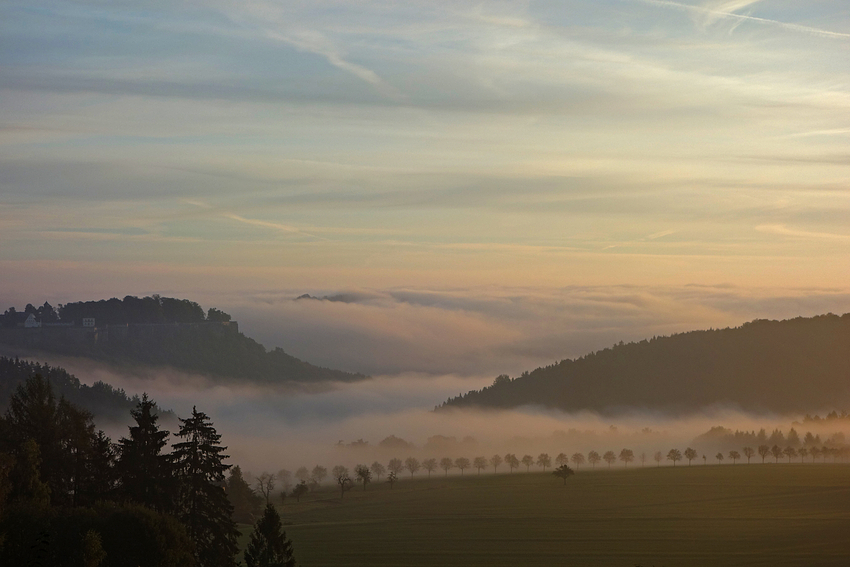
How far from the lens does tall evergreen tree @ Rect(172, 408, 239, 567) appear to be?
82.1 meters

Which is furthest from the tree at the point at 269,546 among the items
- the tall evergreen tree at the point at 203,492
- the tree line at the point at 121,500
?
the tall evergreen tree at the point at 203,492

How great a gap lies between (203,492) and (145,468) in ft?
20.9

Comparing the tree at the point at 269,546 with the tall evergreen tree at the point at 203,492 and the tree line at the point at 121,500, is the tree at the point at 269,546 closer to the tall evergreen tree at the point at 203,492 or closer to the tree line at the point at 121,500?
the tree line at the point at 121,500

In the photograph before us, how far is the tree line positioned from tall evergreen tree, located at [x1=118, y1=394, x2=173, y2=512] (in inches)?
3.6

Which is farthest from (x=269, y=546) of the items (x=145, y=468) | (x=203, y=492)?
(x=145, y=468)

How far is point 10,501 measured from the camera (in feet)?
272

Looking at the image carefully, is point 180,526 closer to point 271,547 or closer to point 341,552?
point 271,547

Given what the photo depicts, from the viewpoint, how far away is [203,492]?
83.6 m

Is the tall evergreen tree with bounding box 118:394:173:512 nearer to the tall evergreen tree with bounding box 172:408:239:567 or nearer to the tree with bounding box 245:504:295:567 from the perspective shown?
the tall evergreen tree with bounding box 172:408:239:567

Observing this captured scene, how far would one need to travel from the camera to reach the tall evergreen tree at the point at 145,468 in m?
84.5

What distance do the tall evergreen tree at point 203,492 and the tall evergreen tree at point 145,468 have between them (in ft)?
5.76

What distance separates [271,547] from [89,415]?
32692 mm

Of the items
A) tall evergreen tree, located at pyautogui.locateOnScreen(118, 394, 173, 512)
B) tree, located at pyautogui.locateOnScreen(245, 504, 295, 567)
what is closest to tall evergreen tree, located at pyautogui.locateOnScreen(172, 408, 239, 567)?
tall evergreen tree, located at pyautogui.locateOnScreen(118, 394, 173, 512)


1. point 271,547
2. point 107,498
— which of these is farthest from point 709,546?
point 107,498
